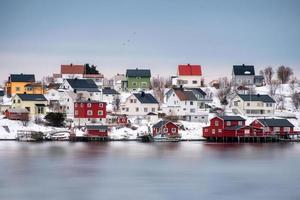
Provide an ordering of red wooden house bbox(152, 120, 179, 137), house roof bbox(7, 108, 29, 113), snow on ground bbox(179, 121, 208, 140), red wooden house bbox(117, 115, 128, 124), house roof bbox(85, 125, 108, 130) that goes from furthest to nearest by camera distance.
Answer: red wooden house bbox(117, 115, 128, 124)
house roof bbox(7, 108, 29, 113)
snow on ground bbox(179, 121, 208, 140)
red wooden house bbox(152, 120, 179, 137)
house roof bbox(85, 125, 108, 130)

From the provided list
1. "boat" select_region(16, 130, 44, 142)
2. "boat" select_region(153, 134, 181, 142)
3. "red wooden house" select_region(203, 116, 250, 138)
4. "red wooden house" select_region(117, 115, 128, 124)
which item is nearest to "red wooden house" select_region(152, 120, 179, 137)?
"boat" select_region(153, 134, 181, 142)

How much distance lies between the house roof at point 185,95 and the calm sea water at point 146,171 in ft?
45.7

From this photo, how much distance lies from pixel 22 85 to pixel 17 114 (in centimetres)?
1685

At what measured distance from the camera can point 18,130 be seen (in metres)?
63.0

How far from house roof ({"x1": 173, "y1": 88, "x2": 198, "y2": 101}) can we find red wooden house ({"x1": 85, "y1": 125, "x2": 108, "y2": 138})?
1161 centimetres

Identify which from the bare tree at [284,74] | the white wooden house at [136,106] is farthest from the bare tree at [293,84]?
the white wooden house at [136,106]

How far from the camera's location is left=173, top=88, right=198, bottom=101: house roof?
2844 inches

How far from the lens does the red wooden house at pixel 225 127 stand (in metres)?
63.5

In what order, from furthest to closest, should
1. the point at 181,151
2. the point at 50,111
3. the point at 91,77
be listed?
1. the point at 91,77
2. the point at 50,111
3. the point at 181,151

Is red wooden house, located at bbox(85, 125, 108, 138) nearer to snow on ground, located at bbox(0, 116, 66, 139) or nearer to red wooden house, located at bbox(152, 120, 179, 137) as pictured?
snow on ground, located at bbox(0, 116, 66, 139)

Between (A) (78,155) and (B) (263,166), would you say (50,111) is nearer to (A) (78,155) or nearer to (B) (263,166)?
(A) (78,155)

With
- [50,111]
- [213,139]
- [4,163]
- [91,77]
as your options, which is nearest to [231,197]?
[4,163]

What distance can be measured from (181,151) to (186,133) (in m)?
11.8

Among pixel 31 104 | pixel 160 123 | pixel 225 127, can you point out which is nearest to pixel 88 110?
pixel 31 104
